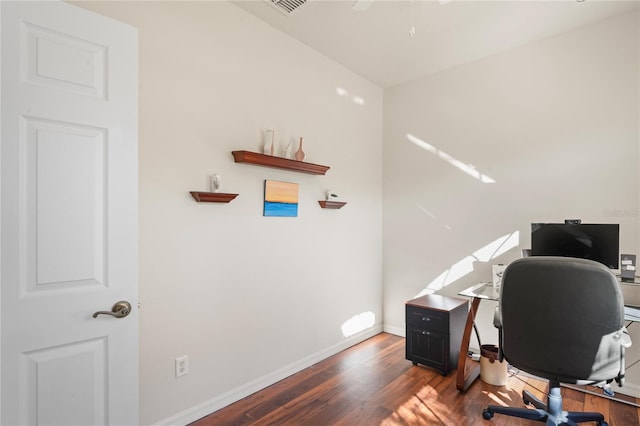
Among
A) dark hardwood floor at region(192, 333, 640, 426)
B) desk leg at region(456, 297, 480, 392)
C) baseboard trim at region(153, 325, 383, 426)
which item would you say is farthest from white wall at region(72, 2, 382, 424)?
desk leg at region(456, 297, 480, 392)

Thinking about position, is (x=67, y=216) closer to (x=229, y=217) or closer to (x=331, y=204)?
(x=229, y=217)

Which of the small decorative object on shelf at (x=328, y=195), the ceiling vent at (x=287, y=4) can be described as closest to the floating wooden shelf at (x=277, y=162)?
the small decorative object on shelf at (x=328, y=195)

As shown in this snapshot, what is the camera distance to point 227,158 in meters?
2.49

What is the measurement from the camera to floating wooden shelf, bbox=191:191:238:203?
7.40ft

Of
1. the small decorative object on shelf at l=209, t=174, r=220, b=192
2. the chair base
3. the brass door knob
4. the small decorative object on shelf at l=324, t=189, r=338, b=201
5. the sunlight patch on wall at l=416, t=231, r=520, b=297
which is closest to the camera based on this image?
the brass door knob

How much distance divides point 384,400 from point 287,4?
2.89 meters

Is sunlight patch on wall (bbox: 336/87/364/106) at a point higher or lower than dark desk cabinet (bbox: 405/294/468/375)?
higher

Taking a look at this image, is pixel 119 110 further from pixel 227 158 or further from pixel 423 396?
pixel 423 396

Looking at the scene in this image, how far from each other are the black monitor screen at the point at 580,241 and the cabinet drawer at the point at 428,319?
0.89m

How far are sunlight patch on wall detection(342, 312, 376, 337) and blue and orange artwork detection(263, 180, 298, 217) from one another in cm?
134

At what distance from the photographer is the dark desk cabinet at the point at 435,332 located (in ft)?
9.68

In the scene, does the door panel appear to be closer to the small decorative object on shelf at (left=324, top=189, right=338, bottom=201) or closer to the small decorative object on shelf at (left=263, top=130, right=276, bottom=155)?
the small decorative object on shelf at (left=263, top=130, right=276, bottom=155)

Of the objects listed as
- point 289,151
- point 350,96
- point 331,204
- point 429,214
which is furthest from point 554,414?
point 350,96

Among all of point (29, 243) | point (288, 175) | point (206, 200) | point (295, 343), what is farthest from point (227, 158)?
point (295, 343)
